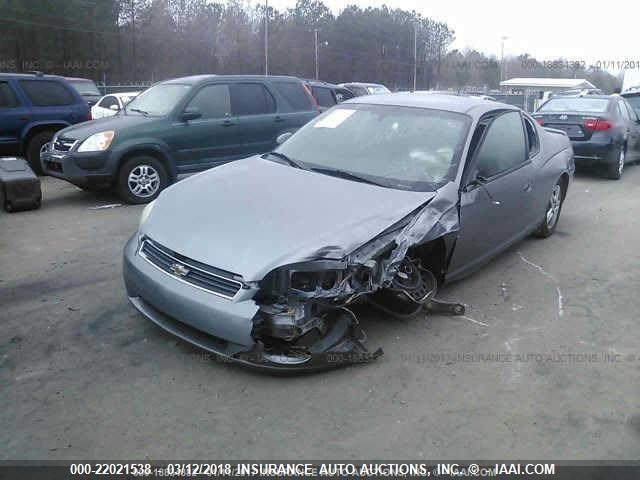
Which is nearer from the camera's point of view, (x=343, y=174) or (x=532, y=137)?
(x=343, y=174)

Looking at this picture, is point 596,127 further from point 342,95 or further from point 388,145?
point 388,145

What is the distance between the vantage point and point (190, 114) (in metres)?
7.79

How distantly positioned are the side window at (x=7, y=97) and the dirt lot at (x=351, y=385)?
5.12 metres

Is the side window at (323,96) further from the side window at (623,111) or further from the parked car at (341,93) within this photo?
the side window at (623,111)

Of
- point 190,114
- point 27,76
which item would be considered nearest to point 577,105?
point 190,114

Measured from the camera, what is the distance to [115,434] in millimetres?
2818

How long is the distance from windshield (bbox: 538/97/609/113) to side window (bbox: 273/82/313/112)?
4.91 meters

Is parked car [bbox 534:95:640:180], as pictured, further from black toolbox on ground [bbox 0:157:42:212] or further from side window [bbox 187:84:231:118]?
black toolbox on ground [bbox 0:157:42:212]

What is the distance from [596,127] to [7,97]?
1000 centimetres

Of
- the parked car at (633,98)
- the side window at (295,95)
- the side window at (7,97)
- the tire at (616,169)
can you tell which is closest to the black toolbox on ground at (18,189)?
the side window at (7,97)

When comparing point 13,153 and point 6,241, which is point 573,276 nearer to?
point 6,241

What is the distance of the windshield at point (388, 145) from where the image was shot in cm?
429

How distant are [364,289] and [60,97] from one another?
8332 millimetres

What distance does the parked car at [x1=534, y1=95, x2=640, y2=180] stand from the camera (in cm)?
990
